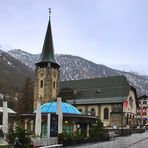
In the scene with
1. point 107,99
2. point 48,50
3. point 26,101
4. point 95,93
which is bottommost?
point 26,101

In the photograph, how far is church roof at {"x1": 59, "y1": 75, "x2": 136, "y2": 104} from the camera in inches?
3425

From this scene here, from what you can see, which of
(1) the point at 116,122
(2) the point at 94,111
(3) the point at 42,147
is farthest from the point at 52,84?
(3) the point at 42,147

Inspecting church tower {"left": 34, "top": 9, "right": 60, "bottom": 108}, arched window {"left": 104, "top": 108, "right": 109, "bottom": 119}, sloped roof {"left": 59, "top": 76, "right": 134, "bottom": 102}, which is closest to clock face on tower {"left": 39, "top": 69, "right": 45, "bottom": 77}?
church tower {"left": 34, "top": 9, "right": 60, "bottom": 108}

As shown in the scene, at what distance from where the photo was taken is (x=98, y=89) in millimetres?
91312

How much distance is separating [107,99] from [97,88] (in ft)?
18.8

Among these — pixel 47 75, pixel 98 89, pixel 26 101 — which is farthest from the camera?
pixel 26 101

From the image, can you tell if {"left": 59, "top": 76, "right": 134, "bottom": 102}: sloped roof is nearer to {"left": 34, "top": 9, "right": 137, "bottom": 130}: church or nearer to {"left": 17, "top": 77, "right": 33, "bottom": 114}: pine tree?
{"left": 34, "top": 9, "right": 137, "bottom": 130}: church

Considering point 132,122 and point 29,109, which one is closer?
point 132,122

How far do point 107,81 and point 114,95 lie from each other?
677 cm

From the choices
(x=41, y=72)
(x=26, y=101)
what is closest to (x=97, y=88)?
(x=41, y=72)

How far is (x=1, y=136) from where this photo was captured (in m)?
36.6

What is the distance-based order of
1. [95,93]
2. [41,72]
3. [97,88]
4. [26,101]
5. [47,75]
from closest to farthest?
[47,75] < [95,93] < [41,72] < [97,88] < [26,101]

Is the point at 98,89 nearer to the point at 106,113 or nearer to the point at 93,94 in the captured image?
the point at 93,94

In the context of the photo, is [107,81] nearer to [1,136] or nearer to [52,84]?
[52,84]
